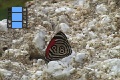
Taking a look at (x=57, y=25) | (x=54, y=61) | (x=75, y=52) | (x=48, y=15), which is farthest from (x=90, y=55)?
(x=48, y=15)

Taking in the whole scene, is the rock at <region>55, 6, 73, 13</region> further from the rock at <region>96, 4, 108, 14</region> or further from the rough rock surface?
the rock at <region>96, 4, 108, 14</region>

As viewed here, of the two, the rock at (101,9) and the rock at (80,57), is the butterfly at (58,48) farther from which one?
the rock at (101,9)

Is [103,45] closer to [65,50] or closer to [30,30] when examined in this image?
[65,50]

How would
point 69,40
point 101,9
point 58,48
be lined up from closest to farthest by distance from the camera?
point 58,48, point 69,40, point 101,9

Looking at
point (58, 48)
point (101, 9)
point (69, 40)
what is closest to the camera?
point (58, 48)

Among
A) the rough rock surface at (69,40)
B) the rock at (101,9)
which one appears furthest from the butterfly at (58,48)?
the rock at (101,9)

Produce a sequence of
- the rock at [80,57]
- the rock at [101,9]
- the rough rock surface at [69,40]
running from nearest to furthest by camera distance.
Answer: the rough rock surface at [69,40] → the rock at [80,57] → the rock at [101,9]

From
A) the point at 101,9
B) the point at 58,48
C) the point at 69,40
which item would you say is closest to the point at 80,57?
the point at 58,48

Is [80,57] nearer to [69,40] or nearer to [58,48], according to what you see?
[58,48]
